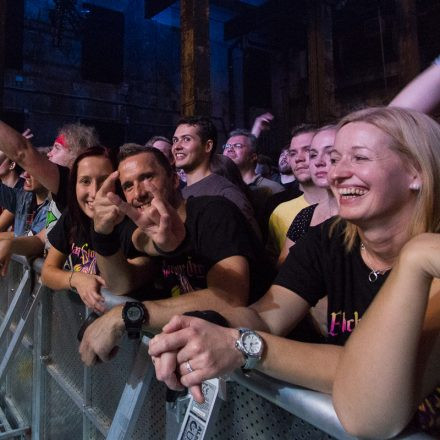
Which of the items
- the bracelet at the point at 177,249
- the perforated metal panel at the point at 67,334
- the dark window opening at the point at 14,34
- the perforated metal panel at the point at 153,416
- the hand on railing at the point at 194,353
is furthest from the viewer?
the dark window opening at the point at 14,34

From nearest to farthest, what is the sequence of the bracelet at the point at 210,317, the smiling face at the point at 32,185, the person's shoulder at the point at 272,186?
the bracelet at the point at 210,317 → the smiling face at the point at 32,185 → the person's shoulder at the point at 272,186

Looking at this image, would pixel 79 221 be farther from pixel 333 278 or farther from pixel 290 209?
pixel 333 278

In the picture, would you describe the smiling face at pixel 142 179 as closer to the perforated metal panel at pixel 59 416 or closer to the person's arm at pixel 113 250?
the person's arm at pixel 113 250

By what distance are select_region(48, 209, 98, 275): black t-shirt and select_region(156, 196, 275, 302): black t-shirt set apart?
0.68m

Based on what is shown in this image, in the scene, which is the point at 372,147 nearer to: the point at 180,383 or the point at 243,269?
the point at 243,269

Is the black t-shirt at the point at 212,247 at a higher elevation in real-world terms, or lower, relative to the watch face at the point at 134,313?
higher

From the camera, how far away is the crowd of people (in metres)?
0.96

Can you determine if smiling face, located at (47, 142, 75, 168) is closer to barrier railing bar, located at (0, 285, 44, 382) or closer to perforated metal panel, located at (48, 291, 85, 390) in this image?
barrier railing bar, located at (0, 285, 44, 382)

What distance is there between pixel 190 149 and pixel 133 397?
2629mm

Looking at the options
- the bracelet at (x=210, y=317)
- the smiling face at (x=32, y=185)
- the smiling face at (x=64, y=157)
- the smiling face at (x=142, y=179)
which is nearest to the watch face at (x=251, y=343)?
the bracelet at (x=210, y=317)

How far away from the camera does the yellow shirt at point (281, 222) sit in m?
2.99

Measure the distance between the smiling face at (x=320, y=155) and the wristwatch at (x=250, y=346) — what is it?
179cm

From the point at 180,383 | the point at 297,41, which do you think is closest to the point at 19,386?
the point at 180,383

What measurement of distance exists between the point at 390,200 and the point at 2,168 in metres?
4.55
